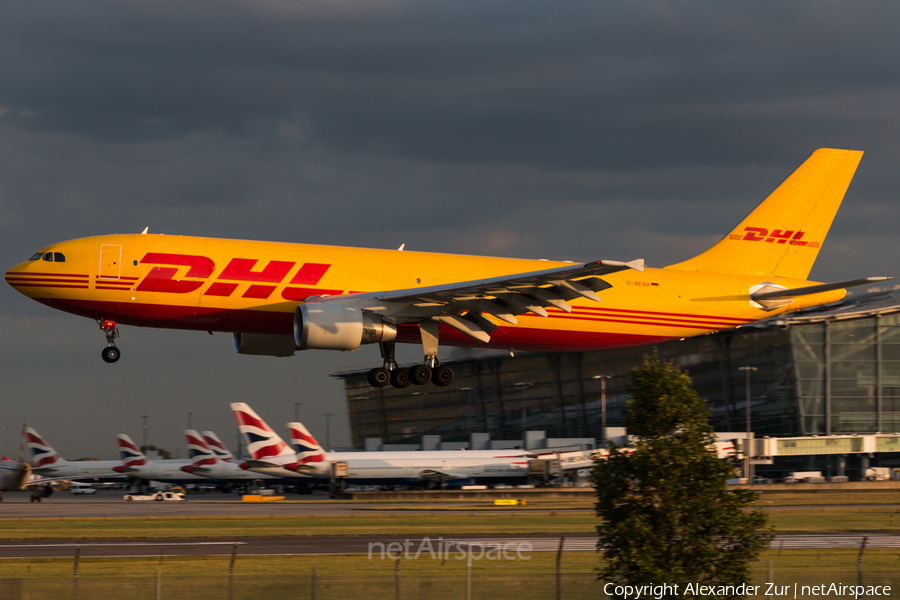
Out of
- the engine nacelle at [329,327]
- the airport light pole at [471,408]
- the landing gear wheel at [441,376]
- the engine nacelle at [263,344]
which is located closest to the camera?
the engine nacelle at [329,327]

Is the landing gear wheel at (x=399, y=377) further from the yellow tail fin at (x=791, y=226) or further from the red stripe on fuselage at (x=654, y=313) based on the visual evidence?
the yellow tail fin at (x=791, y=226)

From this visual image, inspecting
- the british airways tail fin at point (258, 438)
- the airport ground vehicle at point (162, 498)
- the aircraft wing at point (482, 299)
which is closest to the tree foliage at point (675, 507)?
the aircraft wing at point (482, 299)

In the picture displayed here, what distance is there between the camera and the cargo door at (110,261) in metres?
34.5

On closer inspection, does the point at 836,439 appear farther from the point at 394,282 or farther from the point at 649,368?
the point at 649,368

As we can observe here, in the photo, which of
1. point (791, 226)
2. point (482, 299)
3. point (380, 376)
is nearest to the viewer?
point (482, 299)

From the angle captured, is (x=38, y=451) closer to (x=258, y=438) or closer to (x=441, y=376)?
(x=258, y=438)

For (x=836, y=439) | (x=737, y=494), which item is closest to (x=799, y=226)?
(x=737, y=494)

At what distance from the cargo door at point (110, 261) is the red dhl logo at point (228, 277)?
867mm

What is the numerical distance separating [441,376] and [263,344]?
7639 mm

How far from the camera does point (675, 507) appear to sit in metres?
19.0

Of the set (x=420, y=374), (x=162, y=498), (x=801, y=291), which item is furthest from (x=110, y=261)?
(x=162, y=498)

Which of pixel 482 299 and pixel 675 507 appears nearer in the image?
pixel 675 507

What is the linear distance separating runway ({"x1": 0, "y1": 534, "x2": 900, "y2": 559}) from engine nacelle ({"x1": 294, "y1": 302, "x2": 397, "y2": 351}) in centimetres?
811

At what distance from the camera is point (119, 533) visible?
45.3 meters
